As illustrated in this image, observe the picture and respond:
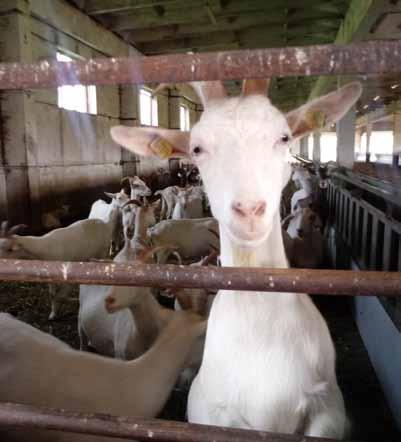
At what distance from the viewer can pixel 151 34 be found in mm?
10891

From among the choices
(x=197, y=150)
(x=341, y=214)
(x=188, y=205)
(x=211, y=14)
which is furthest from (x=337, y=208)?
(x=197, y=150)

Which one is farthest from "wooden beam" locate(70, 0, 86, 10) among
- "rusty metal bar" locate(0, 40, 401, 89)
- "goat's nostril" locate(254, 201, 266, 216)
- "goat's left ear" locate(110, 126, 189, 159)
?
"goat's nostril" locate(254, 201, 266, 216)

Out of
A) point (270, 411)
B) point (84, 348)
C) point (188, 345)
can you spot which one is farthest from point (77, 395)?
point (84, 348)

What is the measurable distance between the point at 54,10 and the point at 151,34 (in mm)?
3236

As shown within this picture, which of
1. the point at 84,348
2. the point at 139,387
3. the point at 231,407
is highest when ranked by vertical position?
the point at 231,407

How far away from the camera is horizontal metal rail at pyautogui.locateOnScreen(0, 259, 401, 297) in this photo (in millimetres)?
1042

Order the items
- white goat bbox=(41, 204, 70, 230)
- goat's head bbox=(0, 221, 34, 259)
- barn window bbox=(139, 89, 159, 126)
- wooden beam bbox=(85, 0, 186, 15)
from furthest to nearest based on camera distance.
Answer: barn window bbox=(139, 89, 159, 126), wooden beam bbox=(85, 0, 186, 15), white goat bbox=(41, 204, 70, 230), goat's head bbox=(0, 221, 34, 259)

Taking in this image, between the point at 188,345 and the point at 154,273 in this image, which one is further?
the point at 188,345

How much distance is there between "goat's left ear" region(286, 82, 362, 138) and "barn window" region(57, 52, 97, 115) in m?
8.09

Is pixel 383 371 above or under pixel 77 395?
under

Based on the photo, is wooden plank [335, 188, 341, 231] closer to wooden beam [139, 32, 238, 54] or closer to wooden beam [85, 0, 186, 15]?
wooden beam [85, 0, 186, 15]

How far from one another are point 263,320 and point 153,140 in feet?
2.82

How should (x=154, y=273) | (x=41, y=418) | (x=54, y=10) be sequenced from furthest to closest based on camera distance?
(x=54, y=10)
(x=41, y=418)
(x=154, y=273)

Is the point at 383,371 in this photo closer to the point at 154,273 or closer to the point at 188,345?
the point at 188,345
